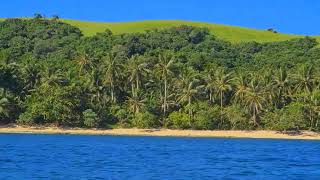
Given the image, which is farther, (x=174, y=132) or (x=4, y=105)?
(x=174, y=132)

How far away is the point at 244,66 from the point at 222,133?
4615cm

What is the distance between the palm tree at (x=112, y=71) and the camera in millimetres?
149000

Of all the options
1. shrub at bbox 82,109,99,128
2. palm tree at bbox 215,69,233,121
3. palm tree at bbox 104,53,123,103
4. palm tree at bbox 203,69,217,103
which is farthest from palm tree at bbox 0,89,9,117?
palm tree at bbox 215,69,233,121

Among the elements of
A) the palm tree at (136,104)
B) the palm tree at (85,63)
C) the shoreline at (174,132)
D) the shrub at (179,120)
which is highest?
the palm tree at (85,63)

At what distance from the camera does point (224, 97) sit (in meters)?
155

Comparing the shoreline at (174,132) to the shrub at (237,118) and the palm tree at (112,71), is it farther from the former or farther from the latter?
the palm tree at (112,71)

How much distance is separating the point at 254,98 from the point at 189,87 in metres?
14.2

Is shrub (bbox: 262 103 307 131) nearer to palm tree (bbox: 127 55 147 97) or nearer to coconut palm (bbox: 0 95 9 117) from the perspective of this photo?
palm tree (bbox: 127 55 147 97)

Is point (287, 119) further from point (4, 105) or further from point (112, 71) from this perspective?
point (4, 105)

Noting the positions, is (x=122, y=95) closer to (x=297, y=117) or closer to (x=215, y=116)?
(x=215, y=116)

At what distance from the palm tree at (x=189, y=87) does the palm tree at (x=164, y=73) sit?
322 cm

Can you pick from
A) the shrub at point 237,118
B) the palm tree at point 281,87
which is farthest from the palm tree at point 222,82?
the palm tree at point 281,87

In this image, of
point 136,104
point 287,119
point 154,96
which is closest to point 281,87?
point 287,119

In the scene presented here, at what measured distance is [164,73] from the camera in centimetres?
15088
